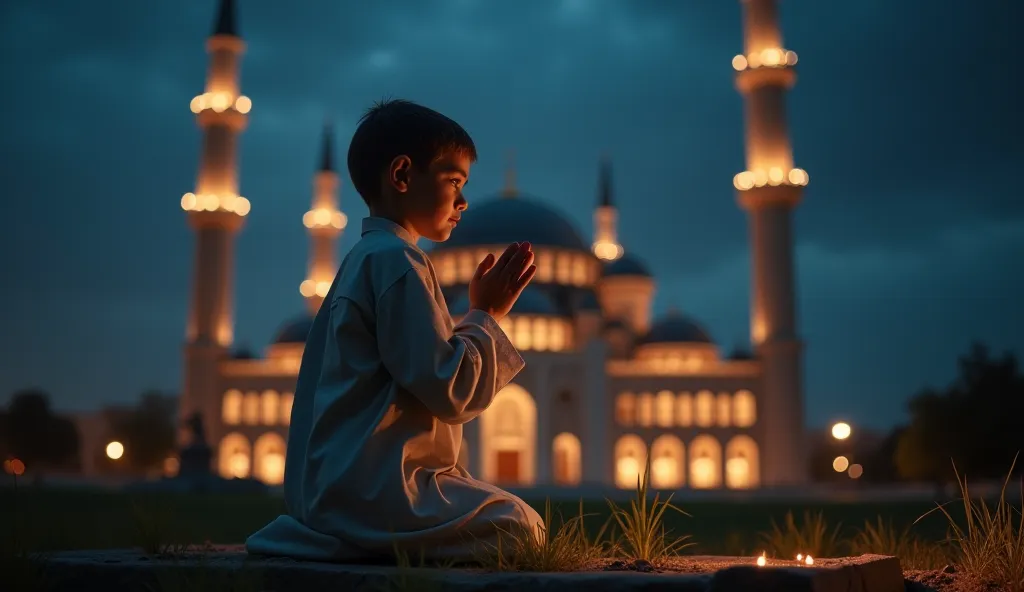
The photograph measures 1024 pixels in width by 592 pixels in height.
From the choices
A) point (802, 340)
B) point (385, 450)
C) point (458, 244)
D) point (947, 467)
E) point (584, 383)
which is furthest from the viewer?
point (458, 244)

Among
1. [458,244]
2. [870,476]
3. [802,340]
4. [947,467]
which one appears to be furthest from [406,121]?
[870,476]

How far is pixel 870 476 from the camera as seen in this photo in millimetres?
59812

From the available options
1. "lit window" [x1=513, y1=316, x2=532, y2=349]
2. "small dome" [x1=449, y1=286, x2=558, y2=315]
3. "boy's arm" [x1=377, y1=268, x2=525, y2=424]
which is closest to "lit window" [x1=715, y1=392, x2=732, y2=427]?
"small dome" [x1=449, y1=286, x2=558, y2=315]

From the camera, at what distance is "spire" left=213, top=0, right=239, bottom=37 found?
50469 millimetres

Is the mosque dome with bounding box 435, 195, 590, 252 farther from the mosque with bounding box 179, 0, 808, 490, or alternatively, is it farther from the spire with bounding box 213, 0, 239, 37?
the spire with bounding box 213, 0, 239, 37

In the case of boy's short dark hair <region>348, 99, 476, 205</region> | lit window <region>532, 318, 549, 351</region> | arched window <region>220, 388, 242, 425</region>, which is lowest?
boy's short dark hair <region>348, 99, 476, 205</region>

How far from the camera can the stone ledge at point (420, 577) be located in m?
3.26

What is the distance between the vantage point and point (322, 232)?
186 feet

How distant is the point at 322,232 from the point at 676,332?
20.0m

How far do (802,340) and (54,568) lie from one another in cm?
4488

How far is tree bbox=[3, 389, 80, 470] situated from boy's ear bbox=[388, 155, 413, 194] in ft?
171

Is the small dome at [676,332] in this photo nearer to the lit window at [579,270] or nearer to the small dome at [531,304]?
the lit window at [579,270]

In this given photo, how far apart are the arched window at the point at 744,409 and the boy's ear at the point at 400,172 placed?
4752cm

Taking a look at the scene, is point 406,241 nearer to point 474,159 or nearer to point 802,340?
point 474,159
